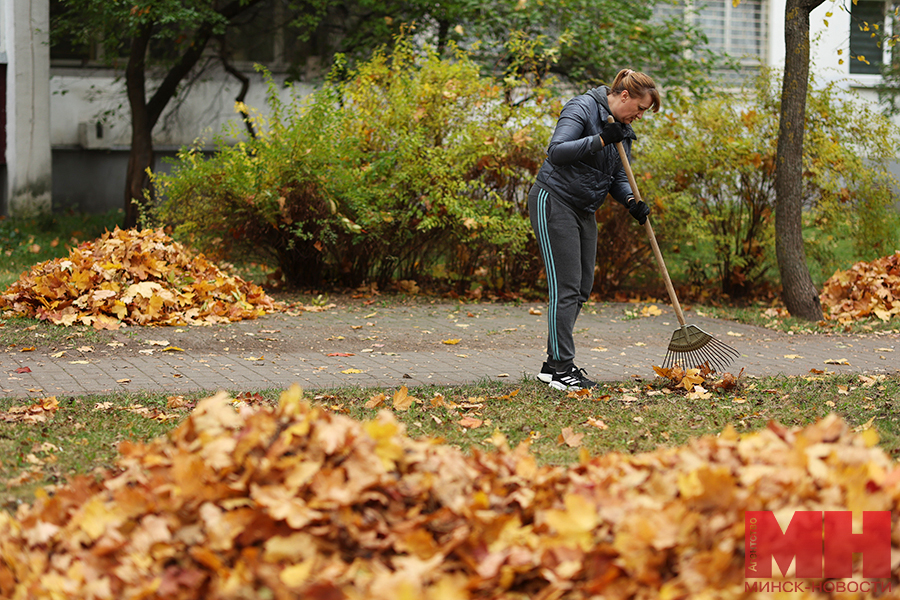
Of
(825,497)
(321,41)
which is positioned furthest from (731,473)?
(321,41)

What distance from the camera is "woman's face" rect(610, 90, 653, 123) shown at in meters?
5.16

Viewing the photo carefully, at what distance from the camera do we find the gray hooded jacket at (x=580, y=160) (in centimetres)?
513

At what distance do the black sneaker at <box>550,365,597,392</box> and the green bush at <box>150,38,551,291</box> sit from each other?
422 cm

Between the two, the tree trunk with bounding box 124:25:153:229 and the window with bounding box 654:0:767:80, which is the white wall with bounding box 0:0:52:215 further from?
the window with bounding box 654:0:767:80

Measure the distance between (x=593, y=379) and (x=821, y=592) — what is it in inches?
144

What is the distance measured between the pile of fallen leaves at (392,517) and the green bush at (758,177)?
25.6ft

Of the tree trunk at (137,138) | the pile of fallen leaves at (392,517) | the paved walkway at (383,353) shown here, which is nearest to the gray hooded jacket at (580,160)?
the paved walkway at (383,353)

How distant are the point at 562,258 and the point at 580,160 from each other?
59 cm

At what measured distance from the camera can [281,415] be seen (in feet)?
8.92

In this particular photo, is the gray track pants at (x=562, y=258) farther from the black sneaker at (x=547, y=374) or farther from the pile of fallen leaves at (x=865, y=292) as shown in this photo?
the pile of fallen leaves at (x=865, y=292)

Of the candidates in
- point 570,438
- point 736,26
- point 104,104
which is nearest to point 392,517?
point 570,438

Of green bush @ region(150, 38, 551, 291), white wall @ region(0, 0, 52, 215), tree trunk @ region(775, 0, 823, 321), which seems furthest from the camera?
white wall @ region(0, 0, 52, 215)

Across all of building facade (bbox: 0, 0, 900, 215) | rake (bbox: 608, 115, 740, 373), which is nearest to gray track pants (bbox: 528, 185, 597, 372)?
rake (bbox: 608, 115, 740, 373)

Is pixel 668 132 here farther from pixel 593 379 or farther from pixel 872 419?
pixel 872 419
